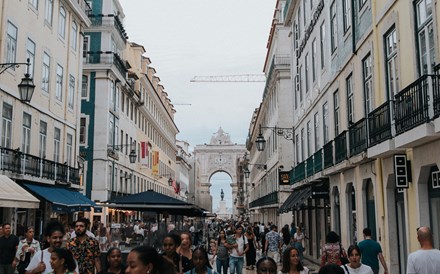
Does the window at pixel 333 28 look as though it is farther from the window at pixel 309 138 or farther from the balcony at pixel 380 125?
the balcony at pixel 380 125

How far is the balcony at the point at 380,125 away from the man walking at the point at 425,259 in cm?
535

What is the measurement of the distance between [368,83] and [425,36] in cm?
434

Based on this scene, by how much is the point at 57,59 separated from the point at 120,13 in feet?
58.3

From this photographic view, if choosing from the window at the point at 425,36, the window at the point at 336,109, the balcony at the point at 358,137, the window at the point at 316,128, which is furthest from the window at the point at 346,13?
the window at the point at 425,36

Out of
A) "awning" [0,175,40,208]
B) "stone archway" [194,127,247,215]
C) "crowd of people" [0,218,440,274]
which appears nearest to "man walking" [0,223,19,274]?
"crowd of people" [0,218,440,274]

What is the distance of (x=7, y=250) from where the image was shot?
35.8ft

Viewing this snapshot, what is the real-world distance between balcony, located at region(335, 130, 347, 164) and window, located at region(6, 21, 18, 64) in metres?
12.3

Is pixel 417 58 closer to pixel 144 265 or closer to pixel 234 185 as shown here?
pixel 144 265

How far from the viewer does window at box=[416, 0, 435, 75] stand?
10659mm

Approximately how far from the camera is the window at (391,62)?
12.8 m

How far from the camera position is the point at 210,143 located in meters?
136

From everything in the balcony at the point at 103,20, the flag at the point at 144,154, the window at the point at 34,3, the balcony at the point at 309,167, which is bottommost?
the balcony at the point at 309,167

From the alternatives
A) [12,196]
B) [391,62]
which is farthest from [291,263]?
[12,196]

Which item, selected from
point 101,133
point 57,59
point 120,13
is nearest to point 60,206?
point 57,59
